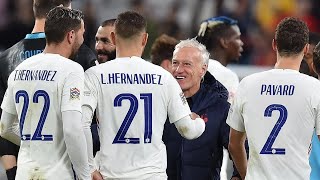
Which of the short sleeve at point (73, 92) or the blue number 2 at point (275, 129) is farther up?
the short sleeve at point (73, 92)

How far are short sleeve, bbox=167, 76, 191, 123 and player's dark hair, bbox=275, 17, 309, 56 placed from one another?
2.45 feet

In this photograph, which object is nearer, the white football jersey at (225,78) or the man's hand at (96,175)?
the man's hand at (96,175)

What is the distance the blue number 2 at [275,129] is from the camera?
639 centimetres

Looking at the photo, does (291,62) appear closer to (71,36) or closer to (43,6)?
(71,36)

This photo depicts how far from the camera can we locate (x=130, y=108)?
21.1 feet

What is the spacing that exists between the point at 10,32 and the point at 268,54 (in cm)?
396

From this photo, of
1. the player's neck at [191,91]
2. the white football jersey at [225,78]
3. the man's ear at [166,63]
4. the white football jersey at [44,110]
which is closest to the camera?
the white football jersey at [44,110]

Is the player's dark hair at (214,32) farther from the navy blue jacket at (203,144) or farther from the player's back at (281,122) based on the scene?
the player's back at (281,122)

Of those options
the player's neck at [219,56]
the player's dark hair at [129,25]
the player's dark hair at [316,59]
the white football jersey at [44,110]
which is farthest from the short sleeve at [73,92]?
the player's neck at [219,56]

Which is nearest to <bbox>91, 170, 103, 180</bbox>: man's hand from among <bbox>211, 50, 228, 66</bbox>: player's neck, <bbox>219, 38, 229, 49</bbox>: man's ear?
<bbox>211, 50, 228, 66</bbox>: player's neck

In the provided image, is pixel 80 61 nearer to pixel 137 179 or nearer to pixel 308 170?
pixel 137 179

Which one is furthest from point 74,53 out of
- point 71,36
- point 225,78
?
point 225,78

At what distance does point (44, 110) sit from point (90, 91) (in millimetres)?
335

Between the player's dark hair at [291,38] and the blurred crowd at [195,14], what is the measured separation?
26.2 ft
